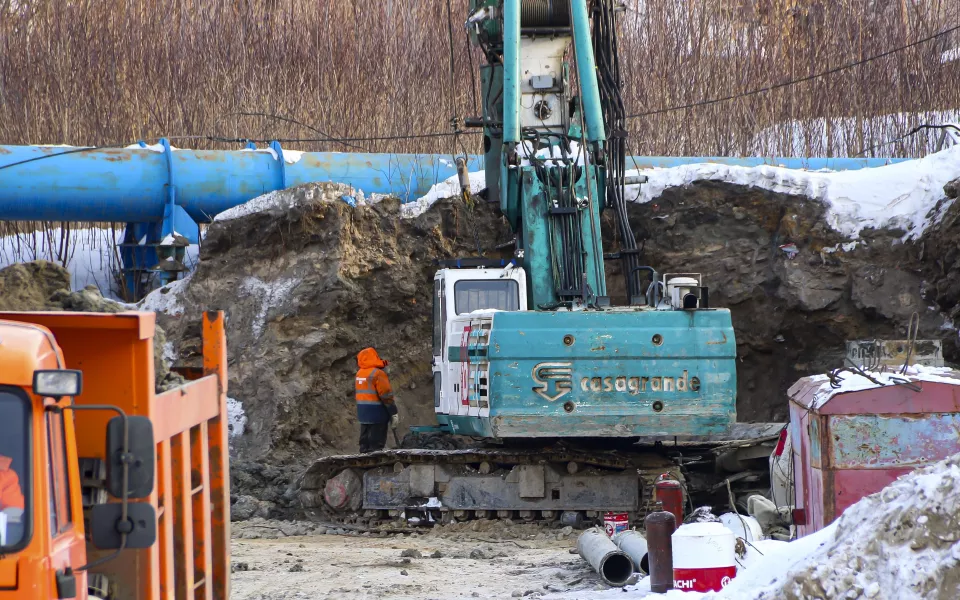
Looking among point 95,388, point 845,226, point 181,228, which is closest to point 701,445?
point 845,226

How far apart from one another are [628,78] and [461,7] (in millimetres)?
4302

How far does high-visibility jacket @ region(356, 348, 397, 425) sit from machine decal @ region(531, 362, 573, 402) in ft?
10.3

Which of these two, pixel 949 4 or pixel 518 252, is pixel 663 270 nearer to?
pixel 518 252

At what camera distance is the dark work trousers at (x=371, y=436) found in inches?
483

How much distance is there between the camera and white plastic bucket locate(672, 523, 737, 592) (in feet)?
20.1

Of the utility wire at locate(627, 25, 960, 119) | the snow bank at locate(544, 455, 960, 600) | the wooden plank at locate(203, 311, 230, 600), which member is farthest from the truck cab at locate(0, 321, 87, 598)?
the utility wire at locate(627, 25, 960, 119)

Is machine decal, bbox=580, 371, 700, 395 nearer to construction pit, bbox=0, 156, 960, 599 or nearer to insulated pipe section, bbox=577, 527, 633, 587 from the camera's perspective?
insulated pipe section, bbox=577, 527, 633, 587

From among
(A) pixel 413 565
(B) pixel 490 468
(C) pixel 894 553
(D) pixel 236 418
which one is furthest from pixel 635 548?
(D) pixel 236 418

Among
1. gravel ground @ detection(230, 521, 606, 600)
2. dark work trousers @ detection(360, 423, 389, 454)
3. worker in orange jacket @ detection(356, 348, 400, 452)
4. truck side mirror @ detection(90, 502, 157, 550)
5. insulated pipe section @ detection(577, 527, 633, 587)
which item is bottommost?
gravel ground @ detection(230, 521, 606, 600)

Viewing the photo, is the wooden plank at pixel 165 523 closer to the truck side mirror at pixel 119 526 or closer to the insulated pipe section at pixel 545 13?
the truck side mirror at pixel 119 526

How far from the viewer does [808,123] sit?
64.7 feet

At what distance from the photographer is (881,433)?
7156 mm

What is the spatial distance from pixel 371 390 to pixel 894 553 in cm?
796

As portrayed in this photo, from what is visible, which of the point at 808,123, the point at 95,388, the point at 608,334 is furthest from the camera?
the point at 808,123
